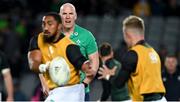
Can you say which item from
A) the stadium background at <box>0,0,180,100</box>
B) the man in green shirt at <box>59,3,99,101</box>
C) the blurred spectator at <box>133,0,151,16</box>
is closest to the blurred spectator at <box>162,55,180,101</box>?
the man in green shirt at <box>59,3,99,101</box>

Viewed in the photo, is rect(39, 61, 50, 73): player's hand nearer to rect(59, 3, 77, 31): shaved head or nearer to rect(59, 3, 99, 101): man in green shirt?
rect(59, 3, 99, 101): man in green shirt

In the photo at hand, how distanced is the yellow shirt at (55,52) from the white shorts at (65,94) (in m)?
0.06

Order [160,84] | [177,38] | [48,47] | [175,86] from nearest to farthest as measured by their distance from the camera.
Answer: [48,47], [160,84], [175,86], [177,38]

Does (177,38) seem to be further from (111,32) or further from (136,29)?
(136,29)

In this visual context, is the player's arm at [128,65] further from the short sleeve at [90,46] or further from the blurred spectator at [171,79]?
the blurred spectator at [171,79]

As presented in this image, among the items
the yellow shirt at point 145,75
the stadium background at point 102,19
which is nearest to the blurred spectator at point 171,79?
the yellow shirt at point 145,75

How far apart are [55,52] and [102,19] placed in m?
11.1

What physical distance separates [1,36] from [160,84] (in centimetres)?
958

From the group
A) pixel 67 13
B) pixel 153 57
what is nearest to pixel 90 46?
pixel 67 13

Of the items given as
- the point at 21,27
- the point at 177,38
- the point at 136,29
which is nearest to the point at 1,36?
the point at 21,27

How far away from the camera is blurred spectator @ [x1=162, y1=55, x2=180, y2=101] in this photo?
40.4 ft

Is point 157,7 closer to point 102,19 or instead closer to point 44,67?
point 102,19

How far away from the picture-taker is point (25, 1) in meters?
20.3

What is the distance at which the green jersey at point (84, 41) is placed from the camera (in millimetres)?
9859
